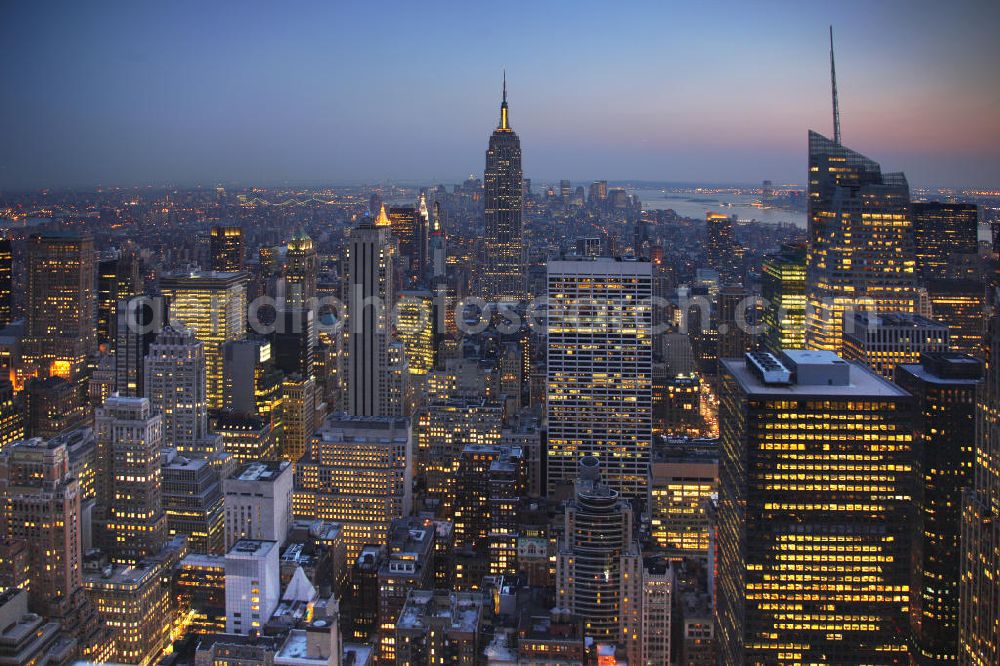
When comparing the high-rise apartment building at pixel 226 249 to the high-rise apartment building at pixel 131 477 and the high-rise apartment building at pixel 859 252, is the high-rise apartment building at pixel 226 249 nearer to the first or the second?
the high-rise apartment building at pixel 131 477

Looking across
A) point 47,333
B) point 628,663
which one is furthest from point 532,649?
point 47,333

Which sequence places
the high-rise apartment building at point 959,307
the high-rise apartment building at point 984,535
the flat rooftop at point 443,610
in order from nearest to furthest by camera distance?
the high-rise apartment building at point 984,535
the flat rooftop at point 443,610
the high-rise apartment building at point 959,307

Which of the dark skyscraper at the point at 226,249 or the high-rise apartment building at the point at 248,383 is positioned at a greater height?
the dark skyscraper at the point at 226,249

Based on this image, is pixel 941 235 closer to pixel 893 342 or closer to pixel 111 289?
pixel 893 342

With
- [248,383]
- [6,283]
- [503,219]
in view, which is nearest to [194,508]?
[248,383]

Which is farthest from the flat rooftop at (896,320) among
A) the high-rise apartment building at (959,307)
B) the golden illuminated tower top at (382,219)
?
the golden illuminated tower top at (382,219)

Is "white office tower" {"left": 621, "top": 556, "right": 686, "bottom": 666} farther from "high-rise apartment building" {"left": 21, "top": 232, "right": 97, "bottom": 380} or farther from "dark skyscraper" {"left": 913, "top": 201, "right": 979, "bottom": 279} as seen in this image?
"high-rise apartment building" {"left": 21, "top": 232, "right": 97, "bottom": 380}

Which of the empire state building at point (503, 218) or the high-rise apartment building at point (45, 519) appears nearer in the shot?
the high-rise apartment building at point (45, 519)

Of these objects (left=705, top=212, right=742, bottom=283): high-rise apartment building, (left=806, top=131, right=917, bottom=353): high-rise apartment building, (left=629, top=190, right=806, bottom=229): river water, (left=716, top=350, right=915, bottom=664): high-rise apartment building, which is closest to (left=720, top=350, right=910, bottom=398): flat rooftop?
(left=716, top=350, right=915, bottom=664): high-rise apartment building
